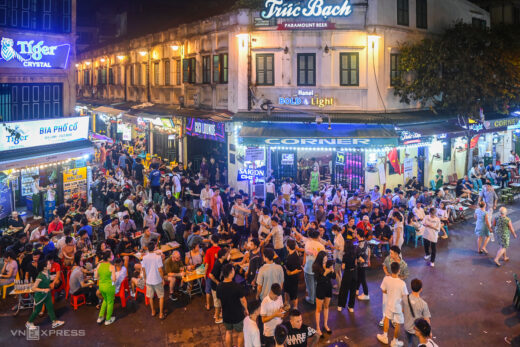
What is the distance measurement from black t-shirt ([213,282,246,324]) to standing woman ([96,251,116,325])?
10.5ft

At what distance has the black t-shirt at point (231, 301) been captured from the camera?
8.16 metres

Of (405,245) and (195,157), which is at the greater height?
(195,157)

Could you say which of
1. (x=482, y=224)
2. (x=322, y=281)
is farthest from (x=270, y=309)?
(x=482, y=224)

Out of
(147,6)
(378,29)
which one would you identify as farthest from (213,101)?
(147,6)

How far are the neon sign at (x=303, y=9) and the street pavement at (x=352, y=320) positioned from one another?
1146 cm

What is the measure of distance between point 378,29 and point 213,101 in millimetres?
8830

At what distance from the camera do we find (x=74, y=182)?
1842 centimetres

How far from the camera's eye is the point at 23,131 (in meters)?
16.3

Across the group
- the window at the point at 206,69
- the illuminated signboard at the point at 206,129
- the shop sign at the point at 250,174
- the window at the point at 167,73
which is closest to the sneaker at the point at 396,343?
the shop sign at the point at 250,174

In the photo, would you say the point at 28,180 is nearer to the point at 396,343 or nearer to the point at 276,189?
the point at 276,189

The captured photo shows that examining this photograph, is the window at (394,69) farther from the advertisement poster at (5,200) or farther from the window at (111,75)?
the window at (111,75)

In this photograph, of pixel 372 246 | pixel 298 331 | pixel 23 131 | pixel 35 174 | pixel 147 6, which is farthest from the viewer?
pixel 147 6

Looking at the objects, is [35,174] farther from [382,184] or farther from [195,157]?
[382,184]

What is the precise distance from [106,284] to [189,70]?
57.4 ft
